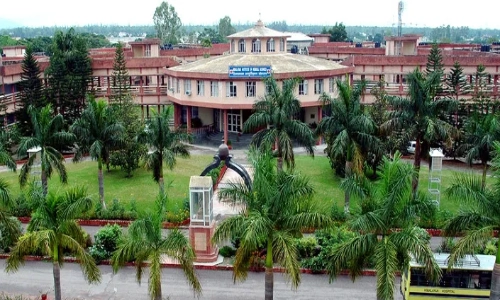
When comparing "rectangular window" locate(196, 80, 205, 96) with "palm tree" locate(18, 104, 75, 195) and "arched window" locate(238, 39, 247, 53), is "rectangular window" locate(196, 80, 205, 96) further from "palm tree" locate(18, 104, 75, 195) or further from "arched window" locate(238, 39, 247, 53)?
"palm tree" locate(18, 104, 75, 195)

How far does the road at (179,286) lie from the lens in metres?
19.9

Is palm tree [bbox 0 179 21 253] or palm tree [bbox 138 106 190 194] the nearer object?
palm tree [bbox 0 179 21 253]

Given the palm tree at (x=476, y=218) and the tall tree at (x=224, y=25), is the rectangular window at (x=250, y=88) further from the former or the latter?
the tall tree at (x=224, y=25)

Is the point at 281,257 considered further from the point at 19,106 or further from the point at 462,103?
the point at 19,106

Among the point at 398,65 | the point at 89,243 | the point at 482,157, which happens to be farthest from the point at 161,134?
the point at 398,65

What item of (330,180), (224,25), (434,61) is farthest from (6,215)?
(224,25)

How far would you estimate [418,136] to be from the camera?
25.0 meters

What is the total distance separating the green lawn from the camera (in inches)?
1148

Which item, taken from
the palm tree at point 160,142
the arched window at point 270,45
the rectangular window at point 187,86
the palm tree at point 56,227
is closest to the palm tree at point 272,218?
the palm tree at point 56,227

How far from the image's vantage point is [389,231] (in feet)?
49.4

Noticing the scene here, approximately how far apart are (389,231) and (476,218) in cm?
236

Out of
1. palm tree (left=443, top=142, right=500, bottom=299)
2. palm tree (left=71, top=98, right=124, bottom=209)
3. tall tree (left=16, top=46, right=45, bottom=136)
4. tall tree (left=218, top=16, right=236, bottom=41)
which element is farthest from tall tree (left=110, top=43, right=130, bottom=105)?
tall tree (left=218, top=16, right=236, bottom=41)

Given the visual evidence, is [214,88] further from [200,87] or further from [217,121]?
[217,121]

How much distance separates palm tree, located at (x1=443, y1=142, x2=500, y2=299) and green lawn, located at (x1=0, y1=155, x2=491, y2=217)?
470 inches
